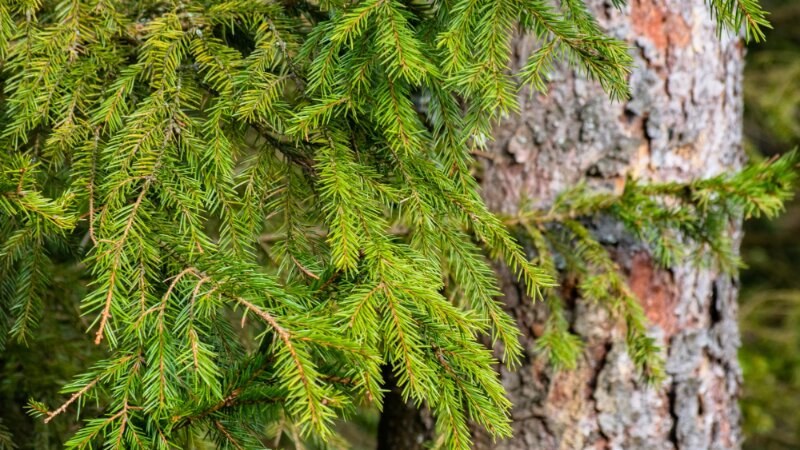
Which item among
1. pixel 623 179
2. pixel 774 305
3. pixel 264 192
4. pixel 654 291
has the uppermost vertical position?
pixel 774 305

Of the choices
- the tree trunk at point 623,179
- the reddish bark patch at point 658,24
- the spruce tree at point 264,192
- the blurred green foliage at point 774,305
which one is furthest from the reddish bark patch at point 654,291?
the blurred green foliage at point 774,305

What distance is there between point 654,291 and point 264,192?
1.17 meters

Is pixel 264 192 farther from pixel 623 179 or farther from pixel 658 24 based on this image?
pixel 658 24

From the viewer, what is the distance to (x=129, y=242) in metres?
1.28

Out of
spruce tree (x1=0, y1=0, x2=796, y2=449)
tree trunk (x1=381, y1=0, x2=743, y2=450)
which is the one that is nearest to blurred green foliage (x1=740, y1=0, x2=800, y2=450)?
tree trunk (x1=381, y1=0, x2=743, y2=450)

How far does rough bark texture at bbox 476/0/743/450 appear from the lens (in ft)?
6.68

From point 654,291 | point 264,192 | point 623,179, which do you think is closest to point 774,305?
point 654,291

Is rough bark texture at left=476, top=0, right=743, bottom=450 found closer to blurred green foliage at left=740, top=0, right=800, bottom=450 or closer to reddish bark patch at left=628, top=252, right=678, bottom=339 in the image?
→ reddish bark patch at left=628, top=252, right=678, bottom=339

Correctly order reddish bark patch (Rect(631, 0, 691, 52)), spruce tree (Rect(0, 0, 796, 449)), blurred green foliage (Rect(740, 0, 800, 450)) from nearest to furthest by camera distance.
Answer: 1. spruce tree (Rect(0, 0, 796, 449))
2. reddish bark patch (Rect(631, 0, 691, 52))
3. blurred green foliage (Rect(740, 0, 800, 450))

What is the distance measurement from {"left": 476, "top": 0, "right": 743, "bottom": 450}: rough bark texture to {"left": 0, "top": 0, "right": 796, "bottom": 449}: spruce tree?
448 millimetres

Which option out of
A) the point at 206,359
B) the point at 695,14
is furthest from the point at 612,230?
the point at 206,359

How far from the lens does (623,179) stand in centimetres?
204

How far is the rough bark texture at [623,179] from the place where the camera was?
6.68ft

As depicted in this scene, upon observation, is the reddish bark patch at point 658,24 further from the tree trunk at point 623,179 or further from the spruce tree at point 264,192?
the spruce tree at point 264,192
